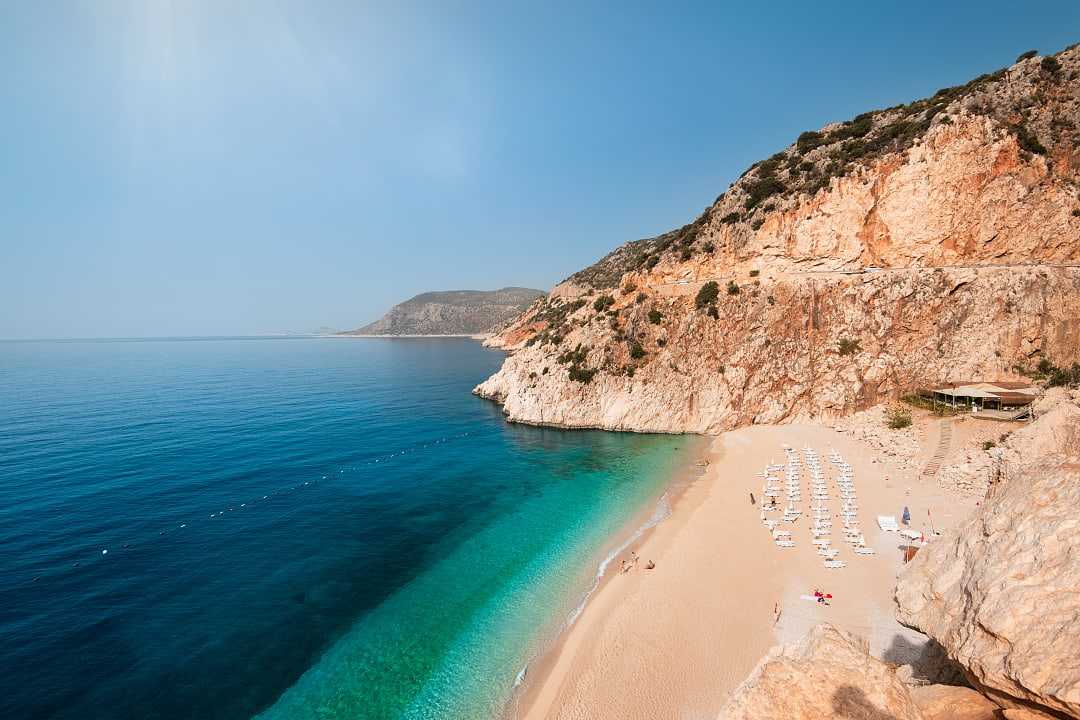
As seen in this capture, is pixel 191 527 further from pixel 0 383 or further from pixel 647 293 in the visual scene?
pixel 0 383

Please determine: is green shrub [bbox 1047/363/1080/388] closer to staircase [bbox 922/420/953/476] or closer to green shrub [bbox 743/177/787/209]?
staircase [bbox 922/420/953/476]

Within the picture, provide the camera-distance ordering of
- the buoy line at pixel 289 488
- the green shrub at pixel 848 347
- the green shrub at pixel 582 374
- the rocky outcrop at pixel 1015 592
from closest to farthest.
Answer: the rocky outcrop at pixel 1015 592 < the buoy line at pixel 289 488 < the green shrub at pixel 848 347 < the green shrub at pixel 582 374

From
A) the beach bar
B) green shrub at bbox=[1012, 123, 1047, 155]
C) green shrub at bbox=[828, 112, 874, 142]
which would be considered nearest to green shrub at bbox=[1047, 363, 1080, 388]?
the beach bar

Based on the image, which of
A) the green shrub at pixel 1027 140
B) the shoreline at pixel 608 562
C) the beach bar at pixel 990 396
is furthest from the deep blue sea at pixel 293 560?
the green shrub at pixel 1027 140

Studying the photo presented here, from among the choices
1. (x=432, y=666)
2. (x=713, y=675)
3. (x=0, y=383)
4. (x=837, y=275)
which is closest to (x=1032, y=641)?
(x=713, y=675)

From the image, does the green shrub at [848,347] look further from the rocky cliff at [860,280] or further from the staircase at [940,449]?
the staircase at [940,449]

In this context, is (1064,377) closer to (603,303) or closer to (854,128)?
(854,128)
